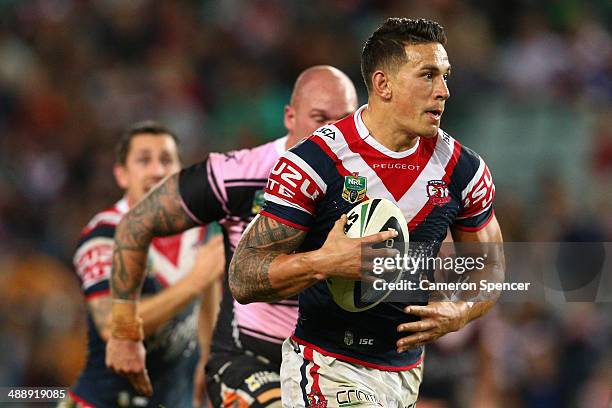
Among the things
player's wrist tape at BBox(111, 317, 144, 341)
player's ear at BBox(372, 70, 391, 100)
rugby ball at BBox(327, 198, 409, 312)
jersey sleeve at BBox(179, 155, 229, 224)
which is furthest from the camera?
player's wrist tape at BBox(111, 317, 144, 341)

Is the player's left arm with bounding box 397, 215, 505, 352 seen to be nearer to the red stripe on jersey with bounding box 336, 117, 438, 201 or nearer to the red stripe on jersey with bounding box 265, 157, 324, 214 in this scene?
the red stripe on jersey with bounding box 336, 117, 438, 201

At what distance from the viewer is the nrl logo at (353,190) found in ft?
15.1

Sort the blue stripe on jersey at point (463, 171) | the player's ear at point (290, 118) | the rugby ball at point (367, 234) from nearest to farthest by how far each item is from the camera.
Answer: the rugby ball at point (367, 234) < the blue stripe on jersey at point (463, 171) < the player's ear at point (290, 118)

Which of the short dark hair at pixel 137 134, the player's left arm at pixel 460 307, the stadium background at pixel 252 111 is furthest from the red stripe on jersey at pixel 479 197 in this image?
the stadium background at pixel 252 111

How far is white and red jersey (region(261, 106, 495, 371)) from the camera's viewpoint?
4578 millimetres

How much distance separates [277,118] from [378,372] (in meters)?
7.47

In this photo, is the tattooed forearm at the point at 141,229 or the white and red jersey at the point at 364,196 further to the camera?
the tattooed forearm at the point at 141,229

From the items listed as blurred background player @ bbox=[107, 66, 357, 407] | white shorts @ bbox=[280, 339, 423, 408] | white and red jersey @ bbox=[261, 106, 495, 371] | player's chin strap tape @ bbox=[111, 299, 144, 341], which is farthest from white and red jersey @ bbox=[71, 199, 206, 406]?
white and red jersey @ bbox=[261, 106, 495, 371]

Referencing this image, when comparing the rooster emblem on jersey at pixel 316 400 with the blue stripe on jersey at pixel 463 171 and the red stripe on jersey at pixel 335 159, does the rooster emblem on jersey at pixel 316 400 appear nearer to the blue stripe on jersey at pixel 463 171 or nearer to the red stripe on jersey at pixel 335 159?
the red stripe on jersey at pixel 335 159

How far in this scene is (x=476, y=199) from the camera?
4918mm

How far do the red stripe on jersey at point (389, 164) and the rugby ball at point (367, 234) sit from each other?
0.12 meters

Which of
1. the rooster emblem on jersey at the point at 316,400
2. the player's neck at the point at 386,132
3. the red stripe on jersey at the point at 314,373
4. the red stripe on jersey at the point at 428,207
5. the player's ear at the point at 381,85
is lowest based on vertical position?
the rooster emblem on jersey at the point at 316,400

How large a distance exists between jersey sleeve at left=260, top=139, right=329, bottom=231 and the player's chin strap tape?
160 cm

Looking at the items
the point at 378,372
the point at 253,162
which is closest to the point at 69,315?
the point at 253,162
